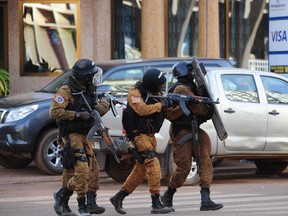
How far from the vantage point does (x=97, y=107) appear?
10.0m

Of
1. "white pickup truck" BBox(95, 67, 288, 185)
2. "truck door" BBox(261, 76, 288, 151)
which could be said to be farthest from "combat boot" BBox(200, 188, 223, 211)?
"truck door" BBox(261, 76, 288, 151)

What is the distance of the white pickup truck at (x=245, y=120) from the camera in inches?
536

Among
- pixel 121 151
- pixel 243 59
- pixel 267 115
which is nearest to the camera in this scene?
pixel 121 151

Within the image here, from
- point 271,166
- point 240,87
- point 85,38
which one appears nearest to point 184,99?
point 240,87

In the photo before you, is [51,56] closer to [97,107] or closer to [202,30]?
[202,30]

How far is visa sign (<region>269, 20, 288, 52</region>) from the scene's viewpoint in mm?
17250

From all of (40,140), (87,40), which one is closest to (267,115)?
(40,140)

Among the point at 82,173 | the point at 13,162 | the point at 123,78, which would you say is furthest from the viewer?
the point at 13,162

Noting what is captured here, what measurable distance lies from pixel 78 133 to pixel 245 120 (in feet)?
14.9

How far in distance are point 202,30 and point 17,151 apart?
7402mm

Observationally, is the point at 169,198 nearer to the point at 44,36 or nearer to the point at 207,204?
the point at 207,204

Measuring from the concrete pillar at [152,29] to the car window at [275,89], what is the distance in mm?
5928

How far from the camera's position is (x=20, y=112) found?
14594mm

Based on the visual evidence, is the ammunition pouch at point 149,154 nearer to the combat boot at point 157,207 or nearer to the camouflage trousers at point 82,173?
the combat boot at point 157,207
